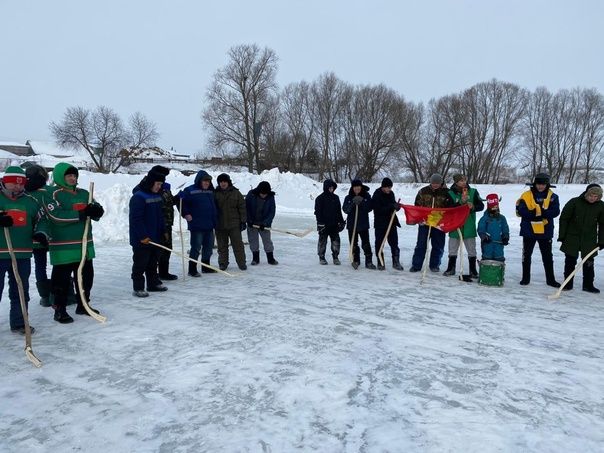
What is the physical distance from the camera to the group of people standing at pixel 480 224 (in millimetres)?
6555

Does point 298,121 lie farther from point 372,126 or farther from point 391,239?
point 391,239

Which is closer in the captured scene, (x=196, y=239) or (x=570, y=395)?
(x=570, y=395)

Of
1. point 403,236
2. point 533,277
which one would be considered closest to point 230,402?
point 533,277

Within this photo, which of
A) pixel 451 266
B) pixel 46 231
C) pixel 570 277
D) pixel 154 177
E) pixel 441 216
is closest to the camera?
pixel 46 231

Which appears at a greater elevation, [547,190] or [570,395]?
[547,190]

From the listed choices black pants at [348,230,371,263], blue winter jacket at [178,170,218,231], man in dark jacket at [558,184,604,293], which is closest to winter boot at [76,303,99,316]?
blue winter jacket at [178,170,218,231]

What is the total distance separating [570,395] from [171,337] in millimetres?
3625

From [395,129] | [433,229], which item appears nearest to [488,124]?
[395,129]

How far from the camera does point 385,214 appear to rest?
26.1 feet

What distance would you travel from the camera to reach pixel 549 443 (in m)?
2.76

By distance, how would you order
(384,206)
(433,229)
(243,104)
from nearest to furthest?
(433,229) → (384,206) → (243,104)

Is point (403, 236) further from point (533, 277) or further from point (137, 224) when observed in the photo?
point (137, 224)

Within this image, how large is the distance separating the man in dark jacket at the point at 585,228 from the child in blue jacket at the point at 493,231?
2.72 feet

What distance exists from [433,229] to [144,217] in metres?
4.87
